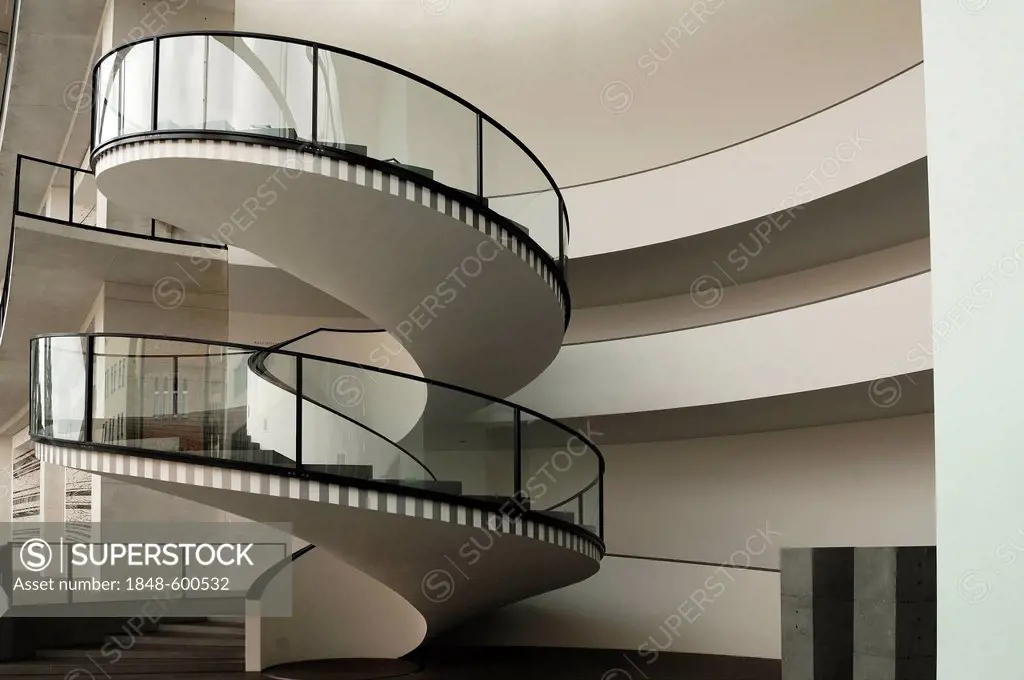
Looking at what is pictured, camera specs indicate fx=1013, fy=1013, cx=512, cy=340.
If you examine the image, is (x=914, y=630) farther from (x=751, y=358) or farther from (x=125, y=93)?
(x=125, y=93)

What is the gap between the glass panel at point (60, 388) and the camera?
738 centimetres

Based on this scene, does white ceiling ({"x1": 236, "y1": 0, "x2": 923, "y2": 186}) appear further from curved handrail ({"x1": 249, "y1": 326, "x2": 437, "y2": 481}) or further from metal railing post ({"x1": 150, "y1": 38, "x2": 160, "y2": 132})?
curved handrail ({"x1": 249, "y1": 326, "x2": 437, "y2": 481})

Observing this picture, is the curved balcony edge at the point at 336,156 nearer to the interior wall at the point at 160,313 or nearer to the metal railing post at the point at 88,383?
the metal railing post at the point at 88,383

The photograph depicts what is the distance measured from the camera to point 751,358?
10.9 metres

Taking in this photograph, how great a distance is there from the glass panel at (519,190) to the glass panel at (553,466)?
161cm

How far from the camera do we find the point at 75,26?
12742mm

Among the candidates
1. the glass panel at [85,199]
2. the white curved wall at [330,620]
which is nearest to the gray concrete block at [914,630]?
the white curved wall at [330,620]

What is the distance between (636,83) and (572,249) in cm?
251

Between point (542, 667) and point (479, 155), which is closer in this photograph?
point (479, 155)

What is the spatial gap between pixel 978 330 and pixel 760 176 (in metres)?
9.26

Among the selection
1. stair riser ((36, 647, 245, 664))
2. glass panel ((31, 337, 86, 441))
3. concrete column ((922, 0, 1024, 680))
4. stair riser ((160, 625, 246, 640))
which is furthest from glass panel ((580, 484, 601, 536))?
concrete column ((922, 0, 1024, 680))

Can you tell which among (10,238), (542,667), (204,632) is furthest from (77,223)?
(542,667)

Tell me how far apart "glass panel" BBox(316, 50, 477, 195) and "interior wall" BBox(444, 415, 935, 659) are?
502 centimetres

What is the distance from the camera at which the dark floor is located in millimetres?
8461
